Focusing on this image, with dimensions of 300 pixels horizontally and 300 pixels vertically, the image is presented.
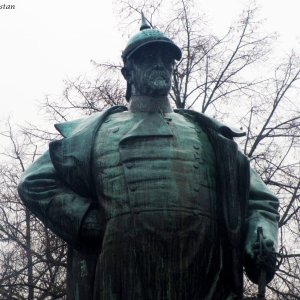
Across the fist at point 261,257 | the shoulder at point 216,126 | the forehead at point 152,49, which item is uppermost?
the forehead at point 152,49

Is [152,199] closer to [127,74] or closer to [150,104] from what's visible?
[150,104]

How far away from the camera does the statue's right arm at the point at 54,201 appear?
4789 mm

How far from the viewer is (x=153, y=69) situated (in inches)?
201

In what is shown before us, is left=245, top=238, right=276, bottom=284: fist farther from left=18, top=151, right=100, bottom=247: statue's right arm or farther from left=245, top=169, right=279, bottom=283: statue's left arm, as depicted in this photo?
left=18, top=151, right=100, bottom=247: statue's right arm

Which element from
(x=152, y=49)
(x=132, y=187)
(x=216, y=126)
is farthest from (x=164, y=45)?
(x=132, y=187)

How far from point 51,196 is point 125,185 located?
1.61 feet

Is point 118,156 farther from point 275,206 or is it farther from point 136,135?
point 275,206

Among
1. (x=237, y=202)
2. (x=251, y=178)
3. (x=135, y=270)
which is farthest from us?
(x=251, y=178)

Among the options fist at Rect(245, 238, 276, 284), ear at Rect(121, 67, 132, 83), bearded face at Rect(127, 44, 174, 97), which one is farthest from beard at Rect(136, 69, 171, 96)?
fist at Rect(245, 238, 276, 284)

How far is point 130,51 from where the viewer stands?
5129 millimetres

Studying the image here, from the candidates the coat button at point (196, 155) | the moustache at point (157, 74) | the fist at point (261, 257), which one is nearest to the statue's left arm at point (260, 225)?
the fist at point (261, 257)

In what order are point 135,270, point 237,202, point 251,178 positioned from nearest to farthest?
1. point 135,270
2. point 237,202
3. point 251,178

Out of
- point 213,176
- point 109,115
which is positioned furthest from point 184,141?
point 109,115

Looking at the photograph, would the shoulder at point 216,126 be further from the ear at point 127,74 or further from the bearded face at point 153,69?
the ear at point 127,74
